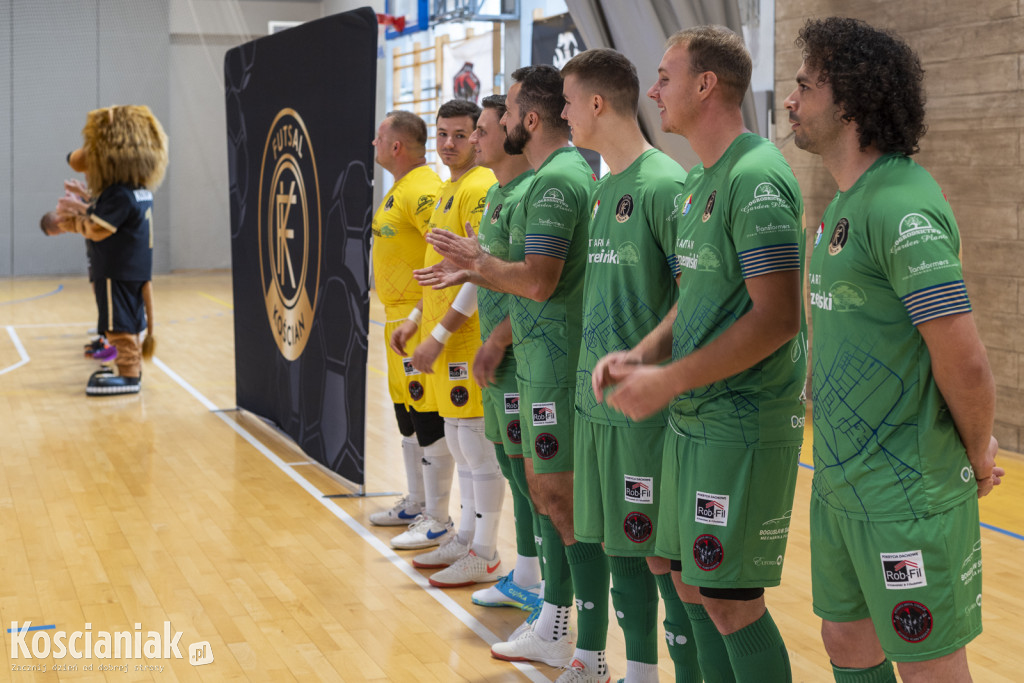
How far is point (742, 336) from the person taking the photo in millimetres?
1947

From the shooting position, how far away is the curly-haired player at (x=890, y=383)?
1.69 metres

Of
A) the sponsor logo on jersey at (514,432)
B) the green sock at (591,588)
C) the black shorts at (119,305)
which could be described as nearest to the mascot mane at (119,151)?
the black shorts at (119,305)

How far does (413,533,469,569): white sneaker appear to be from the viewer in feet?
13.4

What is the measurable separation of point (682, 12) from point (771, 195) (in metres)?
3.74

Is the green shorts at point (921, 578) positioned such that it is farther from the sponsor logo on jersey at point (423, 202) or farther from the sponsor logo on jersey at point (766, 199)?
the sponsor logo on jersey at point (423, 202)

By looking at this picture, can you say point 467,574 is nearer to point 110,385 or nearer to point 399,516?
point 399,516

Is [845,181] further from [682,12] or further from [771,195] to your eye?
[682,12]

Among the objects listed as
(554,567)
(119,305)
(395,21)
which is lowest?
(554,567)

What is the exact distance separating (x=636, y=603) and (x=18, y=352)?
28.8ft

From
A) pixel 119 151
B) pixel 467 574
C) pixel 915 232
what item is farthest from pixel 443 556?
pixel 119 151

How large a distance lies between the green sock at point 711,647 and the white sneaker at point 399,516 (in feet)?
8.32

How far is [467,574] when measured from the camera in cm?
389

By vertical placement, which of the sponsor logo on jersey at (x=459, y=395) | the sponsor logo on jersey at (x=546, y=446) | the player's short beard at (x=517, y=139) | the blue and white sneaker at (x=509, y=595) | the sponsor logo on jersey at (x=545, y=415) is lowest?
the blue and white sneaker at (x=509, y=595)

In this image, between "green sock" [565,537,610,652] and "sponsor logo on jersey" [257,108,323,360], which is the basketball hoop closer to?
"sponsor logo on jersey" [257,108,323,360]
